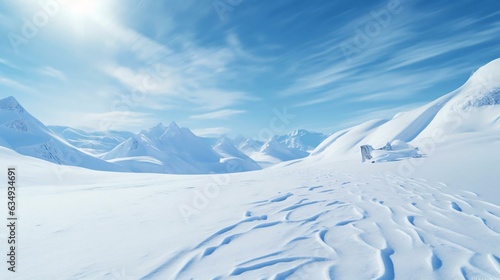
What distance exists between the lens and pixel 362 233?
513cm

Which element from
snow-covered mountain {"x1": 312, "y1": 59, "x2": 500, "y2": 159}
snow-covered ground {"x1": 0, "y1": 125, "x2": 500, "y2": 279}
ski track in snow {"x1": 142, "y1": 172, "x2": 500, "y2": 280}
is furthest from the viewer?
snow-covered mountain {"x1": 312, "y1": 59, "x2": 500, "y2": 159}

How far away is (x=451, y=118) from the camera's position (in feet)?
424

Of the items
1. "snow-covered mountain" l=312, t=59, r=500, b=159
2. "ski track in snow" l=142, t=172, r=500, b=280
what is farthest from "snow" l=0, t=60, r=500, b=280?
"snow-covered mountain" l=312, t=59, r=500, b=159

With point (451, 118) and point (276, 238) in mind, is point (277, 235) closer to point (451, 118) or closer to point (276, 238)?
point (276, 238)

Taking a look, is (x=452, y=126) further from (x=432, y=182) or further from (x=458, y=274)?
(x=458, y=274)

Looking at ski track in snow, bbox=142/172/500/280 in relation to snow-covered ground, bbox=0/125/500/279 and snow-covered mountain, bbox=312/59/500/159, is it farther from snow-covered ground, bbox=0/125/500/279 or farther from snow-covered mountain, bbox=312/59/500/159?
Result: snow-covered mountain, bbox=312/59/500/159

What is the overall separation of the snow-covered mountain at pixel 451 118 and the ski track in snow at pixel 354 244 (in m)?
107

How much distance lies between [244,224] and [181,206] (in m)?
3.32

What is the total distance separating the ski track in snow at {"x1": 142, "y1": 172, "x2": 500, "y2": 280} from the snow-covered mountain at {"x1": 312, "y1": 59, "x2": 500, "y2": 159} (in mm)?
107047

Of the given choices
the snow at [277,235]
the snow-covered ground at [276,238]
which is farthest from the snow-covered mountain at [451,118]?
the snow-covered ground at [276,238]

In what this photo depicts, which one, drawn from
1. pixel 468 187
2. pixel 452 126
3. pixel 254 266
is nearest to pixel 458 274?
pixel 254 266

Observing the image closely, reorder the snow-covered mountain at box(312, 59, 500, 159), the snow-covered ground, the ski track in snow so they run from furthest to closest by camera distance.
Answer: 1. the snow-covered mountain at box(312, 59, 500, 159)
2. the snow-covered ground
3. the ski track in snow

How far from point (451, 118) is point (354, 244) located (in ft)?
522

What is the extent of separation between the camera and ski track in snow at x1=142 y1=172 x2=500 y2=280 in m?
3.72
